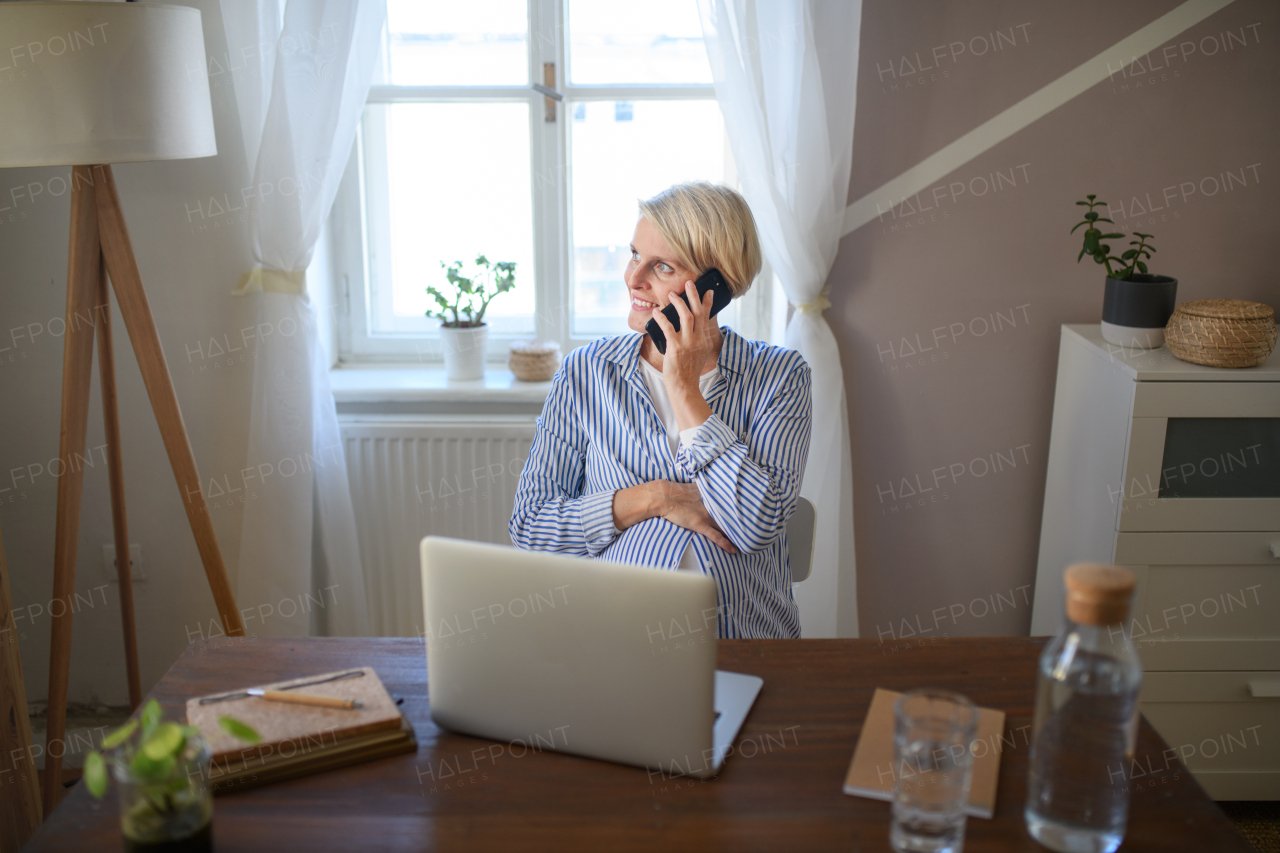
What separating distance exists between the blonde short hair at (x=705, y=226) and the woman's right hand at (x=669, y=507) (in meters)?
0.42

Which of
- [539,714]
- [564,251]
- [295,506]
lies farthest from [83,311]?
[539,714]

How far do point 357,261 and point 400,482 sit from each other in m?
0.67

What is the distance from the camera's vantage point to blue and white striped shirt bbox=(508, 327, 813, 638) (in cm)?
178

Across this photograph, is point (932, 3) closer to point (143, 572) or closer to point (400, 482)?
point (400, 482)

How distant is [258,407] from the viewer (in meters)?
2.57

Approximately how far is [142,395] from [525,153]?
1232 mm

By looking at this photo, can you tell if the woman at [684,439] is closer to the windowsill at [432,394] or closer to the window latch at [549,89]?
the windowsill at [432,394]

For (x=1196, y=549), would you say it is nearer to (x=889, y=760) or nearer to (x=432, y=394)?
(x=889, y=760)

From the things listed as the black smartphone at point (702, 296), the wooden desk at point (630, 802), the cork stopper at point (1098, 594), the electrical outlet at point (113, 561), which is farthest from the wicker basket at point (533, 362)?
the cork stopper at point (1098, 594)

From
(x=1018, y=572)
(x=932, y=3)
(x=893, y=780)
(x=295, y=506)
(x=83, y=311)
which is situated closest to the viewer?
(x=893, y=780)

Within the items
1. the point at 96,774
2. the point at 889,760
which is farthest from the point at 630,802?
the point at 96,774

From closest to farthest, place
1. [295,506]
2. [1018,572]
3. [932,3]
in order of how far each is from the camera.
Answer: [932,3] < [295,506] < [1018,572]

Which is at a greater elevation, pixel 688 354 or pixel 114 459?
pixel 688 354

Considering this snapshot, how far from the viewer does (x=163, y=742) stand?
37.2 inches
